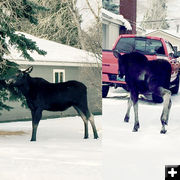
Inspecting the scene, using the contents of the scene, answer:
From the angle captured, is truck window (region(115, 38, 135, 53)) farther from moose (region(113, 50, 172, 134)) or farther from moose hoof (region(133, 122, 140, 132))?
moose hoof (region(133, 122, 140, 132))

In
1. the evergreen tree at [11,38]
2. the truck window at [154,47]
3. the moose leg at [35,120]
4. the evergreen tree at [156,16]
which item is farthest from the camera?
the evergreen tree at [11,38]

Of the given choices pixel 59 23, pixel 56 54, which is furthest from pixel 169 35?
pixel 59 23

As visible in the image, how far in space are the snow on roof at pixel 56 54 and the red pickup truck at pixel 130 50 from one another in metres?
2.83

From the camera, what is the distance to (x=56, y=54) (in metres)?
5.84

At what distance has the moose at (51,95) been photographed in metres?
4.81

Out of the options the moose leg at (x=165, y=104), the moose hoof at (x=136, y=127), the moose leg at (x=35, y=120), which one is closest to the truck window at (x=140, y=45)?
the moose leg at (x=165, y=104)

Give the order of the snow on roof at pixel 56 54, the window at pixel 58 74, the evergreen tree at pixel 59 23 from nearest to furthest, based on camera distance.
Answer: the snow on roof at pixel 56 54 < the window at pixel 58 74 < the evergreen tree at pixel 59 23

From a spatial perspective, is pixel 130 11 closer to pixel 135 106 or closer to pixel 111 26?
pixel 111 26

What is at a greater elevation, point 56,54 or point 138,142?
point 56,54

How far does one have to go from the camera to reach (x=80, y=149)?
4.75m

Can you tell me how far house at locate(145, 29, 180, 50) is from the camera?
279cm

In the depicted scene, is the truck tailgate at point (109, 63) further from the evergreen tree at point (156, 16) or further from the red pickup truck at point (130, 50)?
the evergreen tree at point (156, 16)

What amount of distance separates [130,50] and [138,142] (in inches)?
24.3

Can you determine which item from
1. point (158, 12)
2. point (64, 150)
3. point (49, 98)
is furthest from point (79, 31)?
point (158, 12)
